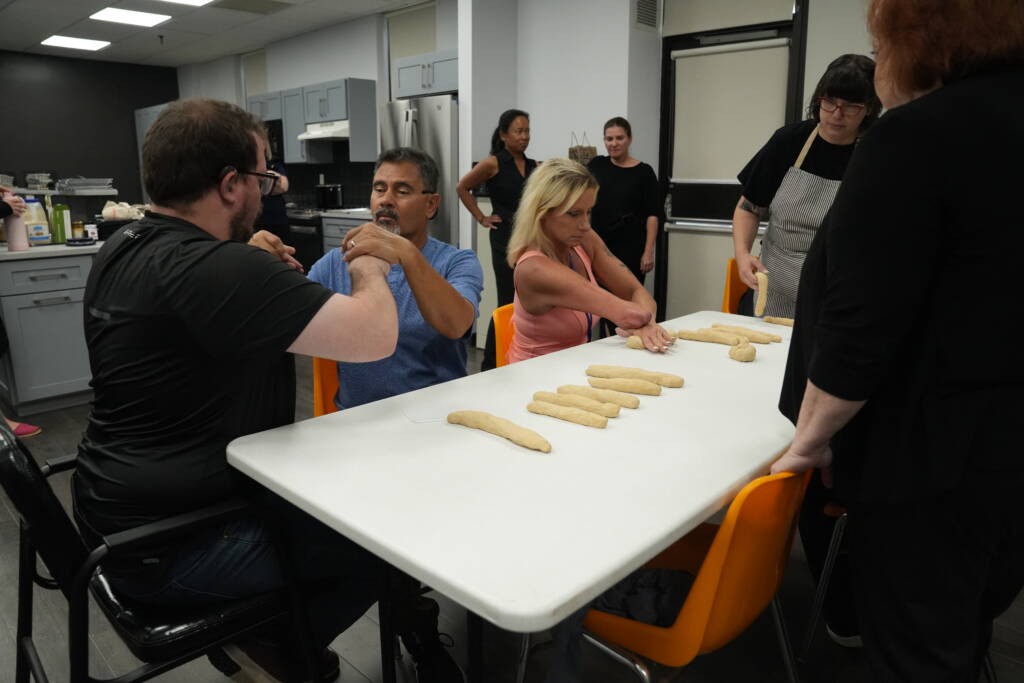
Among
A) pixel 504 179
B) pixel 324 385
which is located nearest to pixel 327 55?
pixel 504 179

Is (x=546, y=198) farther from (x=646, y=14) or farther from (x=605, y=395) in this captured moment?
(x=646, y=14)

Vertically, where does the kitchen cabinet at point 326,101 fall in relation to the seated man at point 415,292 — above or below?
above

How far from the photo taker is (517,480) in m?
1.06

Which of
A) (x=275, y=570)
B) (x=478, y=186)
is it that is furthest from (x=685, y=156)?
(x=275, y=570)

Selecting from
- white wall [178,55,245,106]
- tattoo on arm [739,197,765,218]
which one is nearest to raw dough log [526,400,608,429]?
tattoo on arm [739,197,765,218]

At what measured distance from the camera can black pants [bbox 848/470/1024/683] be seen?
3.05 feet

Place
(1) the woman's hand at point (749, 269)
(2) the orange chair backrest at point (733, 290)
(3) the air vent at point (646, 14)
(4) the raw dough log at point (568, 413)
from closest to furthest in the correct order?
(4) the raw dough log at point (568, 413)
(1) the woman's hand at point (749, 269)
(2) the orange chair backrest at point (733, 290)
(3) the air vent at point (646, 14)

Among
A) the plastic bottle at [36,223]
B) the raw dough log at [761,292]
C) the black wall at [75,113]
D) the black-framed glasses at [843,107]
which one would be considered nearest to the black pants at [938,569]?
the raw dough log at [761,292]

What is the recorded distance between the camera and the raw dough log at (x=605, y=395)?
142 centimetres

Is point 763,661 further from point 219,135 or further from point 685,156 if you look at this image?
point 685,156

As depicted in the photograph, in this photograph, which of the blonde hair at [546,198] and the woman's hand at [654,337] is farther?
the blonde hair at [546,198]

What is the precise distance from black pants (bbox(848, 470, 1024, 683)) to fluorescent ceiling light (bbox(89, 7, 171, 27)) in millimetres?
7128

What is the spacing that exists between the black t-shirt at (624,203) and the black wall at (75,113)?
721 centimetres

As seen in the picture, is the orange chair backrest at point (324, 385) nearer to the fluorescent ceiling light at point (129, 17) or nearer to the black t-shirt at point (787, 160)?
the black t-shirt at point (787, 160)
